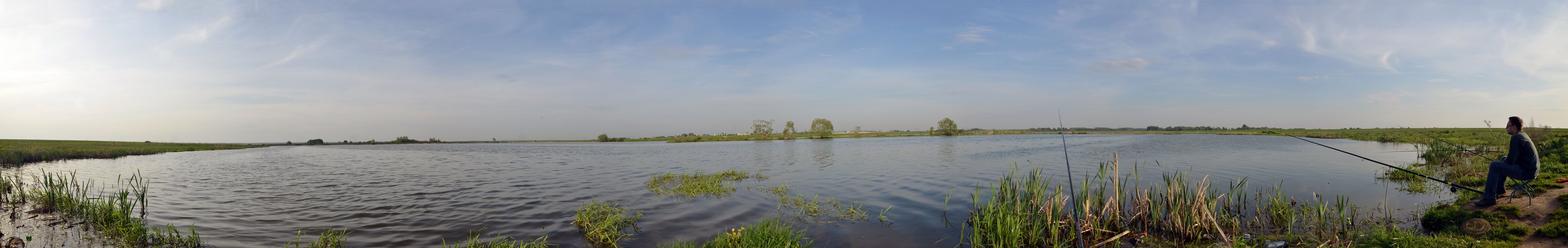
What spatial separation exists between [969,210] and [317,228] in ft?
40.6

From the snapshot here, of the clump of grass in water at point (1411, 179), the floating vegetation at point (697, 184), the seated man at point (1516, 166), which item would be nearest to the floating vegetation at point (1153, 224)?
the seated man at point (1516, 166)

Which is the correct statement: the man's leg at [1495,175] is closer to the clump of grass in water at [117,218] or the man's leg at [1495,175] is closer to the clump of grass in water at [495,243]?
the clump of grass in water at [495,243]

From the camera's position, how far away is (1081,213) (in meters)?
7.91

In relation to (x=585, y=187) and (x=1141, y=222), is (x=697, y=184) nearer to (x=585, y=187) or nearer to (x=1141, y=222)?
(x=585, y=187)

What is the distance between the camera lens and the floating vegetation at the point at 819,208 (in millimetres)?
10414

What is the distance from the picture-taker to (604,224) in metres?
8.61

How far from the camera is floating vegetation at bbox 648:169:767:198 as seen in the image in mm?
14266

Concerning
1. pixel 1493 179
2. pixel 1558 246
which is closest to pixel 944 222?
pixel 1558 246

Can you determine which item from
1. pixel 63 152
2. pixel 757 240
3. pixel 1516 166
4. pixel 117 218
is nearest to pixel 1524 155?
pixel 1516 166

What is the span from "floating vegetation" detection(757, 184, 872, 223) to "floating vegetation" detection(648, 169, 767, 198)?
69.0 inches

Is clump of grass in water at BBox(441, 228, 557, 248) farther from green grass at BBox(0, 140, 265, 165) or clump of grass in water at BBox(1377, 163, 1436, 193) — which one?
green grass at BBox(0, 140, 265, 165)

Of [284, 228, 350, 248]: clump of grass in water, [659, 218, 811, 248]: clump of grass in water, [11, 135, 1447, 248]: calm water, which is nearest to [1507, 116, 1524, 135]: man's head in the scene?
[11, 135, 1447, 248]: calm water

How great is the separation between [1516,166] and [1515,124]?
Result: 33.4 inches

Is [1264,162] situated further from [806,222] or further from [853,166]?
[806,222]
